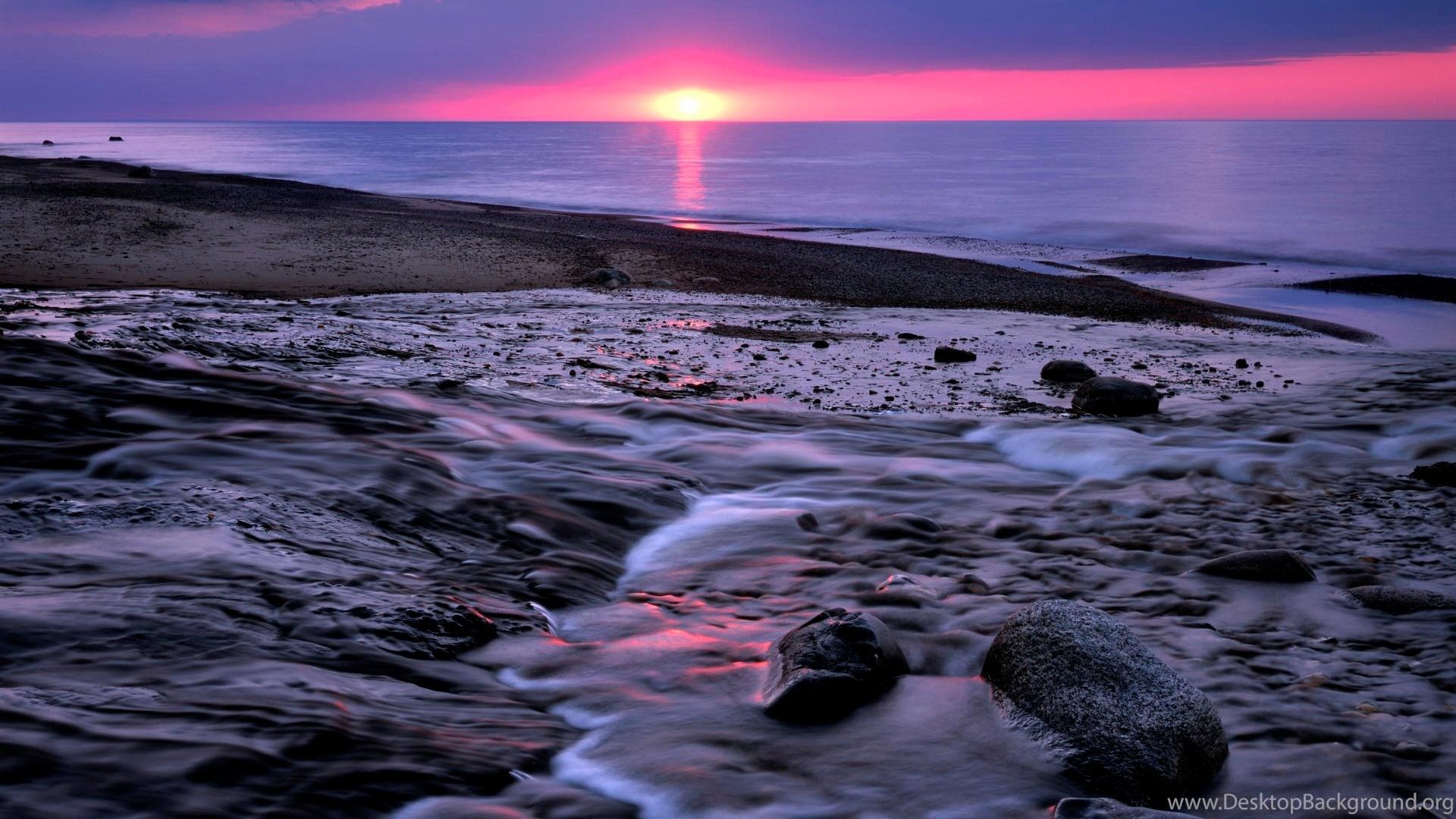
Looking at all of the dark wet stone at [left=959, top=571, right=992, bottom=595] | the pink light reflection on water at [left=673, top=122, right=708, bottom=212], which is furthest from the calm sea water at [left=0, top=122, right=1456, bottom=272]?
the dark wet stone at [left=959, top=571, right=992, bottom=595]

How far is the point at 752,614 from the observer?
530 centimetres

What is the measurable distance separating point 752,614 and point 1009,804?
1.93 m

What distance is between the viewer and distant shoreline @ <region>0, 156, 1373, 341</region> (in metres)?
15.4

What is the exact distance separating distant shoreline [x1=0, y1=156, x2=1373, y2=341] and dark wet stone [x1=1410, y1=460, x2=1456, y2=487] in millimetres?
8912

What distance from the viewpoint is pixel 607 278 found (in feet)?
55.8

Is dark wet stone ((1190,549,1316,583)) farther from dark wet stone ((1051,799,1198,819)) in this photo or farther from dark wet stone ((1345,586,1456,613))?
dark wet stone ((1051,799,1198,819))

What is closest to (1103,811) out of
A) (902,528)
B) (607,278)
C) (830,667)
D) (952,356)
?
(830,667)

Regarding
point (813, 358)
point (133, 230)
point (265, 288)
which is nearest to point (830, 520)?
point (813, 358)

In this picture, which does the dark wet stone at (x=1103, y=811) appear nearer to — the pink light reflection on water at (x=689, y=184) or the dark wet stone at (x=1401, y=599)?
the dark wet stone at (x=1401, y=599)

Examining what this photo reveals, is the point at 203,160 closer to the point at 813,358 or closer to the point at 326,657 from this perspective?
the point at 813,358

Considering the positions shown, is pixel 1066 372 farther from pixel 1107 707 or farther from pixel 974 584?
pixel 1107 707

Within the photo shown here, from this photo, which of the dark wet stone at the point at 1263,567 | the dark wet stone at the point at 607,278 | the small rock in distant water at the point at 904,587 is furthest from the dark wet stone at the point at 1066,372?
the dark wet stone at the point at 607,278

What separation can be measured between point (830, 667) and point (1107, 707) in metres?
1.11

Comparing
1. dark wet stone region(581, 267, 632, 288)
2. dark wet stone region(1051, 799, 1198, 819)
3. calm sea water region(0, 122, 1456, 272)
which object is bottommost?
dark wet stone region(1051, 799, 1198, 819)
